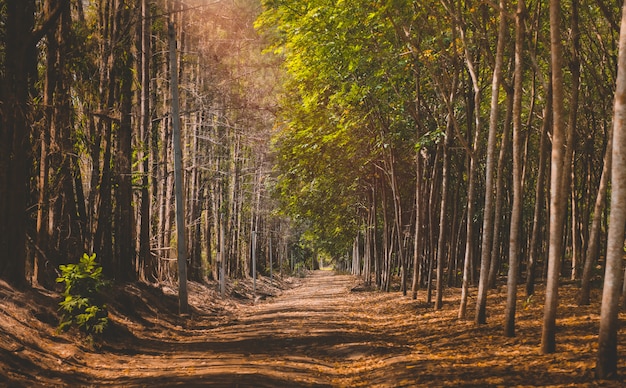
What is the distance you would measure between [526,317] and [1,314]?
10.4 m

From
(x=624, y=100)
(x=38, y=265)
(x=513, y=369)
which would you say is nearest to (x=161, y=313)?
(x=38, y=265)

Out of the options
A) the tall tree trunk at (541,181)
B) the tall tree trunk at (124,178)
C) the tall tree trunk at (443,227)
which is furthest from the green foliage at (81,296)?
the tall tree trunk at (541,181)

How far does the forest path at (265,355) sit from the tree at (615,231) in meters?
2.79

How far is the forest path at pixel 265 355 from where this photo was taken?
1002 centimetres

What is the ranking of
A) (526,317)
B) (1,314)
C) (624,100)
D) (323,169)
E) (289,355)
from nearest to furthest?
(624,100)
(1,314)
(289,355)
(526,317)
(323,169)

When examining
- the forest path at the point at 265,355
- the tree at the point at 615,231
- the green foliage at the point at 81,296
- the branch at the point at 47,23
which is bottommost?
the forest path at the point at 265,355

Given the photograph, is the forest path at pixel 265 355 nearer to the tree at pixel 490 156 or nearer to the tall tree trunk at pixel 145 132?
the tree at pixel 490 156

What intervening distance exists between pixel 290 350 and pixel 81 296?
392cm

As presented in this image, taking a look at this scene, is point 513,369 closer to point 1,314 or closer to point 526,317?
point 526,317

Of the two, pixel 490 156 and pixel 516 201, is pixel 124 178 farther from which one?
pixel 516 201

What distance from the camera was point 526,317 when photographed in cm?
1563

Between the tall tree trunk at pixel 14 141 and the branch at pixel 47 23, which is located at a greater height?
the branch at pixel 47 23

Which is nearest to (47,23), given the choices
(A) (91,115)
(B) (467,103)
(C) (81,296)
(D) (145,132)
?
(A) (91,115)

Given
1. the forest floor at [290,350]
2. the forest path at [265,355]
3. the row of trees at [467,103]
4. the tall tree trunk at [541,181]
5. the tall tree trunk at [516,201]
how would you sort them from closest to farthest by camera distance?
the forest floor at [290,350] → the forest path at [265,355] → the row of trees at [467,103] → the tall tree trunk at [516,201] → the tall tree trunk at [541,181]
